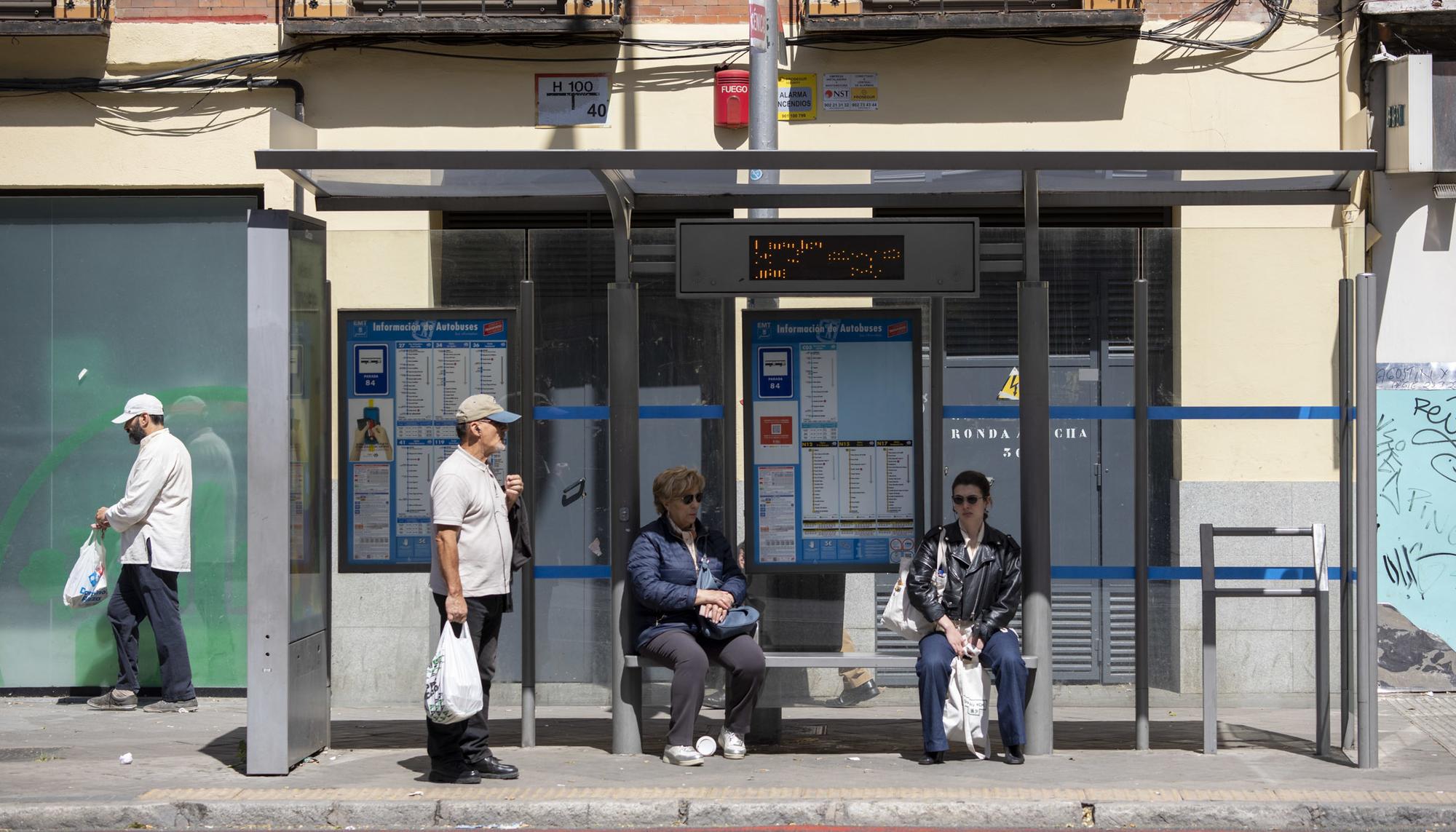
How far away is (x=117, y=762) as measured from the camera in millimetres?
7652

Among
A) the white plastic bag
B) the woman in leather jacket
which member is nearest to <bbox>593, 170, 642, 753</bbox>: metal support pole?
the white plastic bag

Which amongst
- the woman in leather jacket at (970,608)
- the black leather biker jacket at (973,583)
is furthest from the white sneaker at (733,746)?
the black leather biker jacket at (973,583)

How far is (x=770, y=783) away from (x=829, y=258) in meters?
2.52

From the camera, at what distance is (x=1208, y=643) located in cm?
754

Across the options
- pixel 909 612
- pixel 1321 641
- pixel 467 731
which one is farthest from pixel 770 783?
pixel 1321 641

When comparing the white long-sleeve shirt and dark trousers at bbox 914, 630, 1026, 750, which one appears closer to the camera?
dark trousers at bbox 914, 630, 1026, 750

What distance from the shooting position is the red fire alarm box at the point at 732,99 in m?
10.0

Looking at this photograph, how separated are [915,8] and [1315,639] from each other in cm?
482

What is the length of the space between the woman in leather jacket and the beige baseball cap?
6.99 feet

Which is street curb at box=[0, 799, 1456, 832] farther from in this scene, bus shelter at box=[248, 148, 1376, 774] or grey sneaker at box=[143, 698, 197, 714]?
grey sneaker at box=[143, 698, 197, 714]

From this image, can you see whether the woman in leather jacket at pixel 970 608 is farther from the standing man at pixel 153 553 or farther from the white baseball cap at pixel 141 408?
the white baseball cap at pixel 141 408

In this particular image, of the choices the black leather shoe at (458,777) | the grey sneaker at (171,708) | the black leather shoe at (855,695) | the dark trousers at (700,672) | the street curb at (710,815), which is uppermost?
the dark trousers at (700,672)

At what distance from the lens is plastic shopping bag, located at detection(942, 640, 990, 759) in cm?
733

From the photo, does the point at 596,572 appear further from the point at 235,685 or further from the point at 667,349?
the point at 235,685
